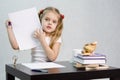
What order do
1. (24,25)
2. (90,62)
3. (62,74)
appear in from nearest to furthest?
(62,74), (90,62), (24,25)

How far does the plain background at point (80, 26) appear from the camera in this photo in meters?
2.26

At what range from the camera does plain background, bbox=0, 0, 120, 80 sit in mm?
2260

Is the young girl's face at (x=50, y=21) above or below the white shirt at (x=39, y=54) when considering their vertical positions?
above

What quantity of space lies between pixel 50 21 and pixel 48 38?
12cm

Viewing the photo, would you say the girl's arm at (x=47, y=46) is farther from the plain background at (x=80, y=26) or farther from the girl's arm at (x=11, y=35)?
the plain background at (x=80, y=26)

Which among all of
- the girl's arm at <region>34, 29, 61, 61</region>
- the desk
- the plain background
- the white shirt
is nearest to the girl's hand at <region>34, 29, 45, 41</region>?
the girl's arm at <region>34, 29, 61, 61</region>

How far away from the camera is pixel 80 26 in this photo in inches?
101

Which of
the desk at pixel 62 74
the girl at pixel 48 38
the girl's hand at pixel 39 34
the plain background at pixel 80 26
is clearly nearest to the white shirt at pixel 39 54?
the girl at pixel 48 38

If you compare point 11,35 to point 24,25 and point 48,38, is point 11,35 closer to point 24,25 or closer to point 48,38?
point 24,25

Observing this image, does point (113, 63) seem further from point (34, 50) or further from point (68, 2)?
point (34, 50)

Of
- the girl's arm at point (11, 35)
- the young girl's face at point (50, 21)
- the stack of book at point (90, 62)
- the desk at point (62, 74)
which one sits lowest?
the desk at point (62, 74)

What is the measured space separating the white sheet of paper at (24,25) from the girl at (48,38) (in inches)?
2.5

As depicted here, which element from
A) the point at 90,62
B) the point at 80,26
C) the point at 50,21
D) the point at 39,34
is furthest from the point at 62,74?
the point at 80,26

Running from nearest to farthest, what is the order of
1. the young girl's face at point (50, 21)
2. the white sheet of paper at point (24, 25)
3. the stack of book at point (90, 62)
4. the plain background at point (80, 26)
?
1. the stack of book at point (90, 62)
2. the white sheet of paper at point (24, 25)
3. the young girl's face at point (50, 21)
4. the plain background at point (80, 26)
